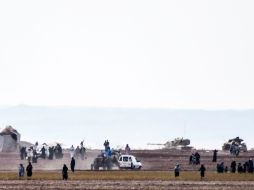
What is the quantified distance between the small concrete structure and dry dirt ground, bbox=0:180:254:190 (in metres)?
65.0

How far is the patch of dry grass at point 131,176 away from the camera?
91375 mm

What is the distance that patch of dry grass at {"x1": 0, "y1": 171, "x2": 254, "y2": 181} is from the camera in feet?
300

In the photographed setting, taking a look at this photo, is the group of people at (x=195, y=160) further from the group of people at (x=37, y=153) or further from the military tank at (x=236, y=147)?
the military tank at (x=236, y=147)

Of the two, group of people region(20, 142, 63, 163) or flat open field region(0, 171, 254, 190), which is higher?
group of people region(20, 142, 63, 163)

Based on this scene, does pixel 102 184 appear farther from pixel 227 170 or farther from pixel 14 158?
pixel 14 158

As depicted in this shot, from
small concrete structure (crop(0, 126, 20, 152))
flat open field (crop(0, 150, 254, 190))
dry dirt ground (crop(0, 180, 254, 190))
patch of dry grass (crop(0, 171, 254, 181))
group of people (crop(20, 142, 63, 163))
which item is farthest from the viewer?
small concrete structure (crop(0, 126, 20, 152))

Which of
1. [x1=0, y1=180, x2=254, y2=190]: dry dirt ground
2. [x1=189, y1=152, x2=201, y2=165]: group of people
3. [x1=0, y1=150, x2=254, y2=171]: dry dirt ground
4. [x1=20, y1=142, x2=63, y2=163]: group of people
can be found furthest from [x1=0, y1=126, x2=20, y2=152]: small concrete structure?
[x1=0, y1=180, x2=254, y2=190]: dry dirt ground

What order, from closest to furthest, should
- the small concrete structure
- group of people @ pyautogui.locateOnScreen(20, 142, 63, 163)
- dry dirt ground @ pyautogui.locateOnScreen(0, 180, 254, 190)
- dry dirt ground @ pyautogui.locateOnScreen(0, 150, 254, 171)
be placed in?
dry dirt ground @ pyautogui.locateOnScreen(0, 180, 254, 190), dry dirt ground @ pyautogui.locateOnScreen(0, 150, 254, 171), group of people @ pyautogui.locateOnScreen(20, 142, 63, 163), the small concrete structure

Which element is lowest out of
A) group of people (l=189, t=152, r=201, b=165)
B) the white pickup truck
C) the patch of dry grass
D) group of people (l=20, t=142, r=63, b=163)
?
the patch of dry grass

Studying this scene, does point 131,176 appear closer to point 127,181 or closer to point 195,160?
point 127,181

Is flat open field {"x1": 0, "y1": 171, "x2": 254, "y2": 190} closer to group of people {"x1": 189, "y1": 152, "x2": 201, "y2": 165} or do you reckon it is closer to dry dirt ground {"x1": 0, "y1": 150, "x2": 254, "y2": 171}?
group of people {"x1": 189, "y1": 152, "x2": 201, "y2": 165}

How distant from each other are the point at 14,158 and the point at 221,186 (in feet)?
172

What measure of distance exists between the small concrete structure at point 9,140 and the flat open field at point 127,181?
163 ft

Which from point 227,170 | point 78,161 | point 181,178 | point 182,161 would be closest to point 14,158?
point 78,161
